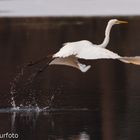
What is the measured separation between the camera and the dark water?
11359mm

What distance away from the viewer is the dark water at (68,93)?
11.4m

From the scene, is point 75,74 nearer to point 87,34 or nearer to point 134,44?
point 134,44

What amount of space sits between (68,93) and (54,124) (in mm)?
3016

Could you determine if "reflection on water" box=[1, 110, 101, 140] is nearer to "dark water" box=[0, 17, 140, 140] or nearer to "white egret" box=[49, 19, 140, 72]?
"dark water" box=[0, 17, 140, 140]

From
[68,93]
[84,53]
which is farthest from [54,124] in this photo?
[68,93]

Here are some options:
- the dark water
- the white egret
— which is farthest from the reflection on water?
the white egret

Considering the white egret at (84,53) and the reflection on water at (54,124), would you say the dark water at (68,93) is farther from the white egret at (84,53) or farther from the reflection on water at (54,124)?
the white egret at (84,53)

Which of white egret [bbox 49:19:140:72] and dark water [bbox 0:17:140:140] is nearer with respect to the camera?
white egret [bbox 49:19:140:72]

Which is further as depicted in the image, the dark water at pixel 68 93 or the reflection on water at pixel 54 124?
the dark water at pixel 68 93

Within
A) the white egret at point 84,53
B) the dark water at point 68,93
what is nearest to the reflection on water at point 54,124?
the dark water at point 68,93

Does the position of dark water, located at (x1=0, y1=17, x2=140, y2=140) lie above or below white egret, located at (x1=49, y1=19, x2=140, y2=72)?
below

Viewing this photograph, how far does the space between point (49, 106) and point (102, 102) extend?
0.87 m
